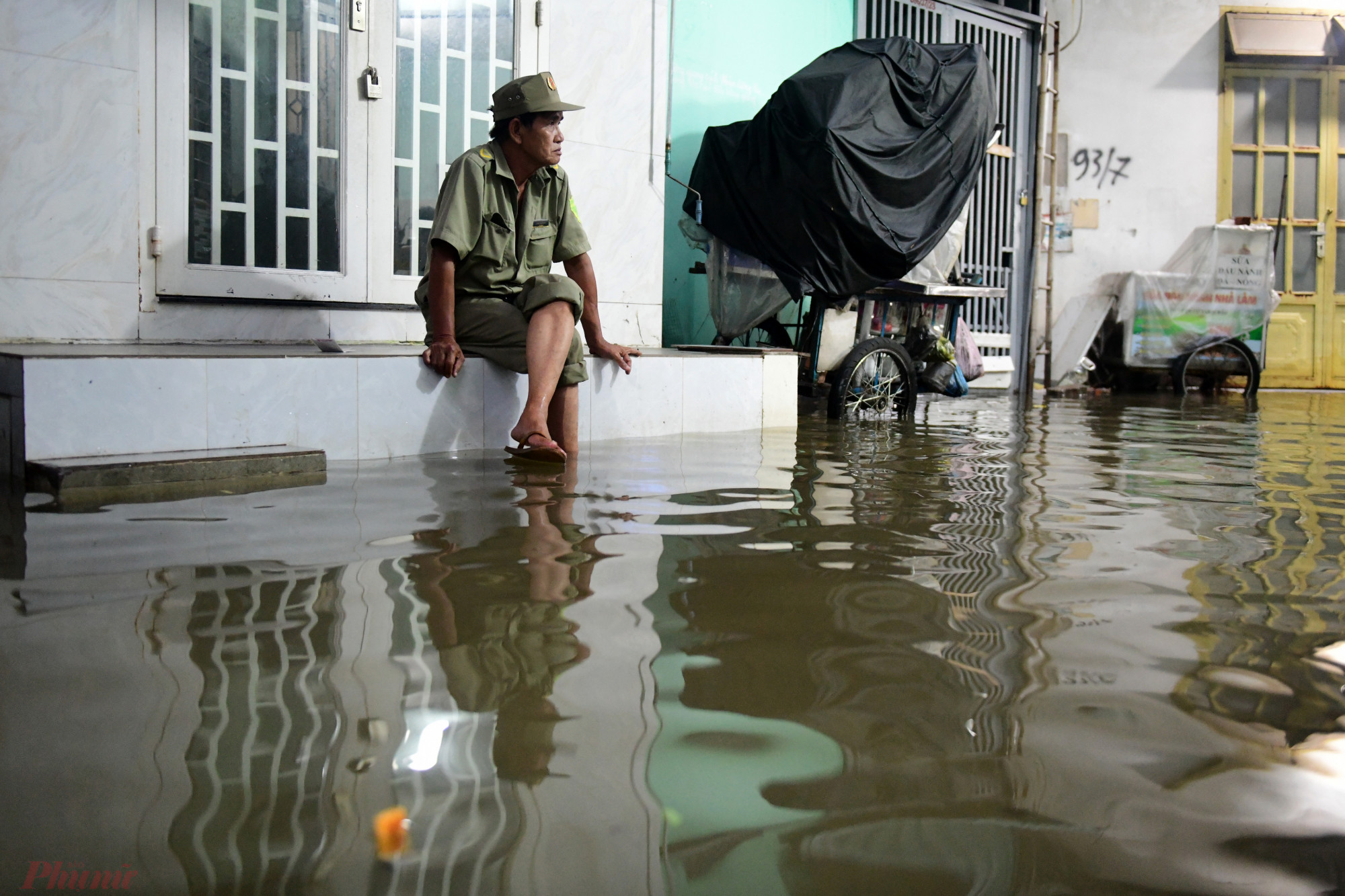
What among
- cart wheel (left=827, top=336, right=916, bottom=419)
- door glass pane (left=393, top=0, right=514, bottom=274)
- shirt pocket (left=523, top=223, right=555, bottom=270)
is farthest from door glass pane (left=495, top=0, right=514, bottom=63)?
cart wheel (left=827, top=336, right=916, bottom=419)

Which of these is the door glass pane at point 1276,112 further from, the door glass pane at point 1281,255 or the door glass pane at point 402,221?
the door glass pane at point 402,221

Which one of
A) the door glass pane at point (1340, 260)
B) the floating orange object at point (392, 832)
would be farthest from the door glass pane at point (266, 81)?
the door glass pane at point (1340, 260)

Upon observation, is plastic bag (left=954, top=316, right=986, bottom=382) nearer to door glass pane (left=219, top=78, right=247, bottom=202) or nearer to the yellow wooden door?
door glass pane (left=219, top=78, right=247, bottom=202)

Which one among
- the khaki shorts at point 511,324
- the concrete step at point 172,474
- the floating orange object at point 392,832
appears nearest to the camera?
the floating orange object at point 392,832

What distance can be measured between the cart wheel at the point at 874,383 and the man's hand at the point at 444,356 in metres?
2.65

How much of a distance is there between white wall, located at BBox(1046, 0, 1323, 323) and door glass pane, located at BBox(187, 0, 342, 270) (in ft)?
29.2

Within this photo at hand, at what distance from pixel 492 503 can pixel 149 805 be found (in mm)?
2035

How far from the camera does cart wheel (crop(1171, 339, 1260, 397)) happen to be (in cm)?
1068

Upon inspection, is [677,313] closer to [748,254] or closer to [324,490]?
[748,254]

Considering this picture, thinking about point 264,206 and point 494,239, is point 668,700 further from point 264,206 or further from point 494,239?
point 264,206

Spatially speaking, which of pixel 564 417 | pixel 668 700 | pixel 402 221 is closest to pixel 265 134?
pixel 402 221

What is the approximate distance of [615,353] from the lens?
4.83 m

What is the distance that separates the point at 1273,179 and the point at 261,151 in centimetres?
1145

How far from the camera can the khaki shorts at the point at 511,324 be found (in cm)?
444
